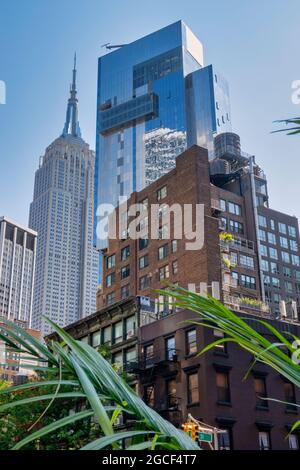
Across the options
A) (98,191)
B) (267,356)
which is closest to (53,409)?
(267,356)

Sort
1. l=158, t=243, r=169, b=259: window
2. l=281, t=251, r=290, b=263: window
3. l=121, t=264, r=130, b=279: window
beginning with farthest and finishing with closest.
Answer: l=281, t=251, r=290, b=263: window → l=121, t=264, r=130, b=279: window → l=158, t=243, r=169, b=259: window

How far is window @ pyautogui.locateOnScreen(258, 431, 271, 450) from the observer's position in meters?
49.8

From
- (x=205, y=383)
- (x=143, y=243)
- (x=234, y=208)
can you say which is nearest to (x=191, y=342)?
(x=205, y=383)

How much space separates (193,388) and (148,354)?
21.6 feet

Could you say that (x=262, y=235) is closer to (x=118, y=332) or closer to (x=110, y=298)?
(x=110, y=298)

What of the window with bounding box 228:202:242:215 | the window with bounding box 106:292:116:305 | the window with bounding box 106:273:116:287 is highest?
the window with bounding box 228:202:242:215

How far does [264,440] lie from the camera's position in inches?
1971

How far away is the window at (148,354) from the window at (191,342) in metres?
3.51

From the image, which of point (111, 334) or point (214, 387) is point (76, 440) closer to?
point (214, 387)

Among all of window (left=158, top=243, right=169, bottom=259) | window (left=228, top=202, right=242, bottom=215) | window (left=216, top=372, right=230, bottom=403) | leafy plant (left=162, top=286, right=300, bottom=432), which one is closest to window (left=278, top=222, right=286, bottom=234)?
window (left=228, top=202, right=242, bottom=215)

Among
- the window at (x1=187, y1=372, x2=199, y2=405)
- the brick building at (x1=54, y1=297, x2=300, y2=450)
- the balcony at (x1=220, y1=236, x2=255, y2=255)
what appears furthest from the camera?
the balcony at (x1=220, y1=236, x2=255, y2=255)

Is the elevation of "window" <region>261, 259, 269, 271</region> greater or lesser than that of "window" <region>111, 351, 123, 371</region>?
greater

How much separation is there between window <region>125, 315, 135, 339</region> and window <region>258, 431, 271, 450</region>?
548 inches

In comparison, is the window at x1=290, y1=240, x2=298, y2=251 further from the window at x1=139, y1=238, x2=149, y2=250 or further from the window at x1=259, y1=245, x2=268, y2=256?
the window at x1=139, y1=238, x2=149, y2=250
